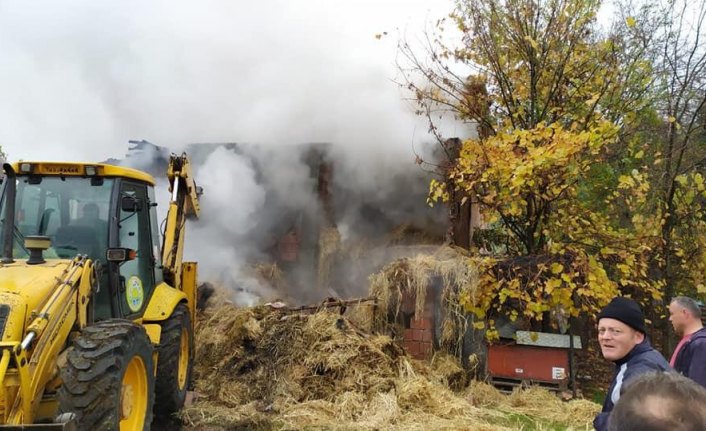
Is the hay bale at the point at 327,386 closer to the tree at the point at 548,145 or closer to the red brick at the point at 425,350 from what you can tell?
the red brick at the point at 425,350

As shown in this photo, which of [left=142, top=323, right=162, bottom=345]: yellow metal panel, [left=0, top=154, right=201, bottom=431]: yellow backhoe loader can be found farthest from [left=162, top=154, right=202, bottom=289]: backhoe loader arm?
[left=142, top=323, right=162, bottom=345]: yellow metal panel


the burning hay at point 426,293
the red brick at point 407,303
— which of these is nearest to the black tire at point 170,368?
the burning hay at point 426,293

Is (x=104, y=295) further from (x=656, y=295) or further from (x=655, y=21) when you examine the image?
(x=655, y=21)

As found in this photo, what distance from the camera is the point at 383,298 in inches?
309

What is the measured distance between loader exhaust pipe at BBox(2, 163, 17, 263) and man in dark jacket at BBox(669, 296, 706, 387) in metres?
4.87

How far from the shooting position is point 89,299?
4.12m

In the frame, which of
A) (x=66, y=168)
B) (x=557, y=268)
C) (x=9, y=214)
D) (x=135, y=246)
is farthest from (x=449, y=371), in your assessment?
(x=9, y=214)

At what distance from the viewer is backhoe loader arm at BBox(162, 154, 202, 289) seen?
19.7 ft

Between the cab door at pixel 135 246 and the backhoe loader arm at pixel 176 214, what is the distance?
23.9 inches

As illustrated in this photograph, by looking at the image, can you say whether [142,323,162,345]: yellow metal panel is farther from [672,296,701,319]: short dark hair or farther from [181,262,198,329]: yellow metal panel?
[672,296,701,319]: short dark hair

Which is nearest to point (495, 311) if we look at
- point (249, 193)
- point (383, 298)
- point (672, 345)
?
point (383, 298)

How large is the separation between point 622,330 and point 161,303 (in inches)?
167

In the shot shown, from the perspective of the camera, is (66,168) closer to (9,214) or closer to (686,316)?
(9,214)

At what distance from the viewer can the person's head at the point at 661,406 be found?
1.16 meters
